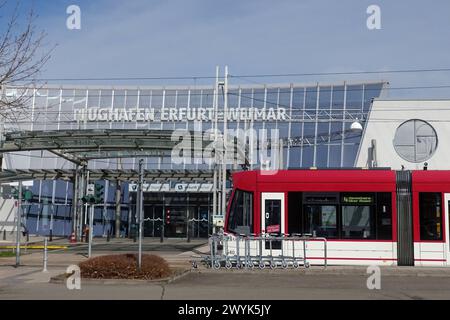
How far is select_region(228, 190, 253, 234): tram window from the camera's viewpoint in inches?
826

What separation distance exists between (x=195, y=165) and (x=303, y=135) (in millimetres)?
9748

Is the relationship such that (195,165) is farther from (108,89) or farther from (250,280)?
(250,280)

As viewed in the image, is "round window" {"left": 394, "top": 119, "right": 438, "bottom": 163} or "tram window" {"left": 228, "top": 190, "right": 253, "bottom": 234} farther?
"round window" {"left": 394, "top": 119, "right": 438, "bottom": 163}

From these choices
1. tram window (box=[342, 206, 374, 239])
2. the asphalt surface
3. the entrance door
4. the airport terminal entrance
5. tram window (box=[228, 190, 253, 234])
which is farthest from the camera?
the airport terminal entrance

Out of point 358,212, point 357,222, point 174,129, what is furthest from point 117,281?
point 174,129

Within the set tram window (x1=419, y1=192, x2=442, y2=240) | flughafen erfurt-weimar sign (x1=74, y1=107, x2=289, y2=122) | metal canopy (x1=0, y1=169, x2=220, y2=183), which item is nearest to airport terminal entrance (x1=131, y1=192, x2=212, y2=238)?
metal canopy (x1=0, y1=169, x2=220, y2=183)

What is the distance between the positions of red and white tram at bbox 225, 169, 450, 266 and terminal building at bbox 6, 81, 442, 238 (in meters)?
16.8

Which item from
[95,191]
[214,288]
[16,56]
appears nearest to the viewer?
[214,288]

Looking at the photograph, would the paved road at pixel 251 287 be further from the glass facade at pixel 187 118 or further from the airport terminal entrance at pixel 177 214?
the glass facade at pixel 187 118

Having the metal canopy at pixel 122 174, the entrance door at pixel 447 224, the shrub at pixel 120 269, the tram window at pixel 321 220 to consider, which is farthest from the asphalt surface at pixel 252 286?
the metal canopy at pixel 122 174

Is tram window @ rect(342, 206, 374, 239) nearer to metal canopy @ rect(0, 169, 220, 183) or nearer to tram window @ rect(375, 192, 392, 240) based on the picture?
tram window @ rect(375, 192, 392, 240)

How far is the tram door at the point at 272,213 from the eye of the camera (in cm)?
2077
